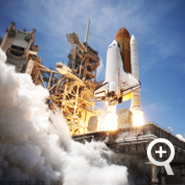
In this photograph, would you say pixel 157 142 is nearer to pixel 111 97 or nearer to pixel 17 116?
pixel 111 97

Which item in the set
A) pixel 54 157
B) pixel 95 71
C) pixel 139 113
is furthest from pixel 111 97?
pixel 95 71

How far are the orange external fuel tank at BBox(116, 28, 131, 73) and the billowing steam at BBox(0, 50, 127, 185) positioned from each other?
Result: 1393 cm

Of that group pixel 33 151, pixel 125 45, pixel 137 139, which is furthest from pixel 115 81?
pixel 33 151

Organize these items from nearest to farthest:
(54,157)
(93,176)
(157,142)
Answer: (54,157)
(93,176)
(157,142)

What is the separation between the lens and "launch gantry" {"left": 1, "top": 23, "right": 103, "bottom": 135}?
2392 centimetres

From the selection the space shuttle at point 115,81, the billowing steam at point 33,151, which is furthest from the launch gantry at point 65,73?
the billowing steam at point 33,151

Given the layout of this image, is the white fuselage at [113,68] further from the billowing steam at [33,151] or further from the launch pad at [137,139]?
the billowing steam at [33,151]

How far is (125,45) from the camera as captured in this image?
85.7ft

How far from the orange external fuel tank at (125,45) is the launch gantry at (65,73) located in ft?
28.5

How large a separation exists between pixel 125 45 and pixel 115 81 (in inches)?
299

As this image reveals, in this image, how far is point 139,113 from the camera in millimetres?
21484

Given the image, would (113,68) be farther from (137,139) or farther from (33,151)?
(33,151)

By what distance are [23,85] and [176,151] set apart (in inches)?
671

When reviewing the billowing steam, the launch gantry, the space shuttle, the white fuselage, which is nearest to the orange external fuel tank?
the space shuttle
